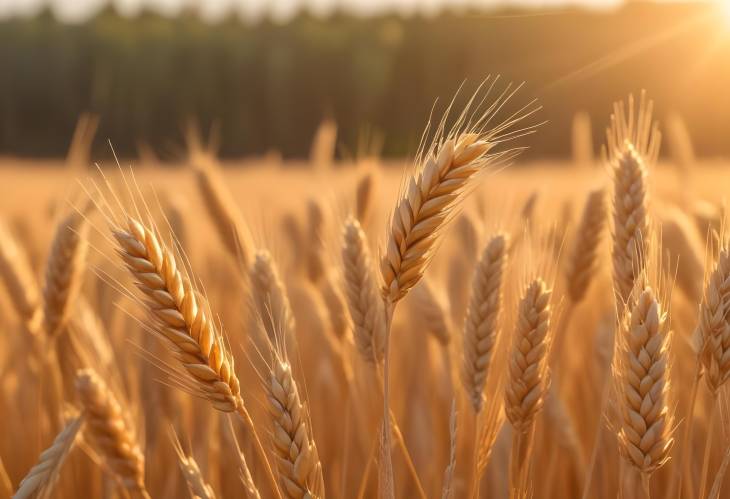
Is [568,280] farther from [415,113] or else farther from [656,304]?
[415,113]

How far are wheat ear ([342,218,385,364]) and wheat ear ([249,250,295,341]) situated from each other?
0.34 ft

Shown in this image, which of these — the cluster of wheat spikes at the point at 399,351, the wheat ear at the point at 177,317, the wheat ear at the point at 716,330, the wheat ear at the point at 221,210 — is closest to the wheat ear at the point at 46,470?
the cluster of wheat spikes at the point at 399,351

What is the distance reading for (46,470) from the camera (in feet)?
2.91

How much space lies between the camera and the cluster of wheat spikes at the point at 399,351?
87cm

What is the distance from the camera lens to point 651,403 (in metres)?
0.85

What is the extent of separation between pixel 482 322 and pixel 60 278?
0.66 m

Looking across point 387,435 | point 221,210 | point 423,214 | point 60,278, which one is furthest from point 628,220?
point 221,210

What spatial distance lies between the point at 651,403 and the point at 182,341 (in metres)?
0.51

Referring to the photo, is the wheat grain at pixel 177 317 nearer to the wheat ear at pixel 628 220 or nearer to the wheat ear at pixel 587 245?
the wheat ear at pixel 628 220

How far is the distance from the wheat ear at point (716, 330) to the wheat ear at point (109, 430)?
0.70m

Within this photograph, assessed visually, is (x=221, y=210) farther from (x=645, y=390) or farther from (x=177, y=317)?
(x=645, y=390)

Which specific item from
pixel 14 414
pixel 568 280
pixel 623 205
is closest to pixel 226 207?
pixel 14 414

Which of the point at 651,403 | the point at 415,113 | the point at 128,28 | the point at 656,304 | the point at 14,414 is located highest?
the point at 128,28

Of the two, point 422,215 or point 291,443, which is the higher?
point 422,215
